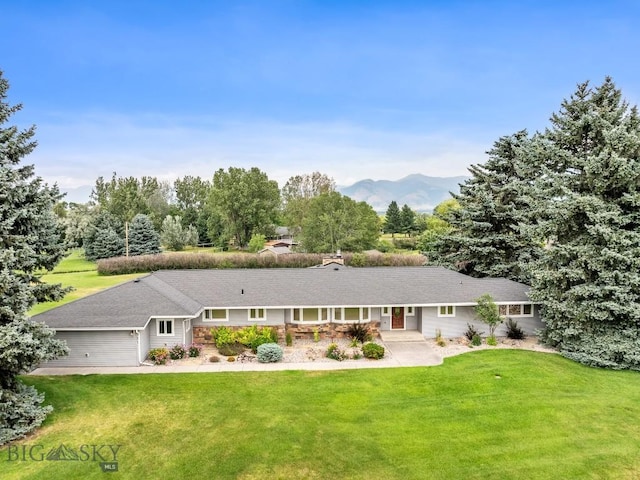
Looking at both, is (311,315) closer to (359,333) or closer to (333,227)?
(359,333)

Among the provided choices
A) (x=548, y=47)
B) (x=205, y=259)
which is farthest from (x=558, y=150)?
(x=205, y=259)

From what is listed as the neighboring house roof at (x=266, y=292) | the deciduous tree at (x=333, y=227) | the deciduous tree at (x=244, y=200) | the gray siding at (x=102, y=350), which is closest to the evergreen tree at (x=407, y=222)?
the deciduous tree at (x=244, y=200)

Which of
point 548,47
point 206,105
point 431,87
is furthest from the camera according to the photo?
point 206,105

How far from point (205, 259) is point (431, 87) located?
28.4m

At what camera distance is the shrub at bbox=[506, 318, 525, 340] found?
18609 mm

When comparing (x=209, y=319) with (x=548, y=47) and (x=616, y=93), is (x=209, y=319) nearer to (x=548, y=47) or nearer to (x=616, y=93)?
(x=616, y=93)

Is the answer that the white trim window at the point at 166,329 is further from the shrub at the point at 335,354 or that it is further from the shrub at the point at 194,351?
the shrub at the point at 335,354

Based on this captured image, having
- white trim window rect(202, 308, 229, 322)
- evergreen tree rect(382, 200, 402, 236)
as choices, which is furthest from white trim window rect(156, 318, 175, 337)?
evergreen tree rect(382, 200, 402, 236)

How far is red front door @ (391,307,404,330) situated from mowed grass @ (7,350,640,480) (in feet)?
16.0

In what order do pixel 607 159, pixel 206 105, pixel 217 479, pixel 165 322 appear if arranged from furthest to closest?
1. pixel 206 105
2. pixel 165 322
3. pixel 607 159
4. pixel 217 479

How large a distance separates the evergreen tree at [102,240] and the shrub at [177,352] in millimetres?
40048

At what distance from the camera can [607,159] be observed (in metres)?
15.4

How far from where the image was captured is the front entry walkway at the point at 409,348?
15789 mm

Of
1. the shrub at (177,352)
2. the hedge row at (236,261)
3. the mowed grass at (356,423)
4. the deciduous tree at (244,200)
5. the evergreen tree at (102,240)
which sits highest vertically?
the deciduous tree at (244,200)
